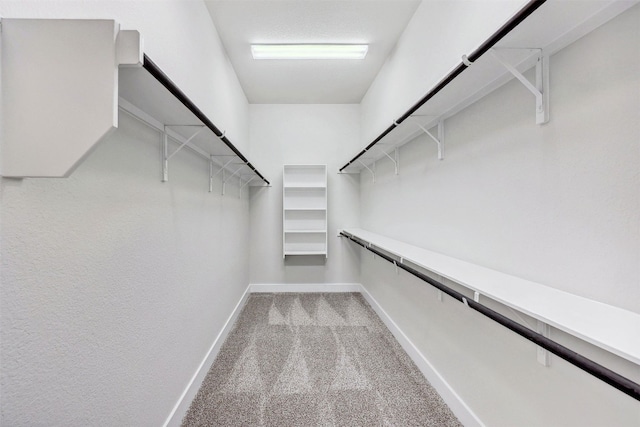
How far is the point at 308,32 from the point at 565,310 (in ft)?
7.87

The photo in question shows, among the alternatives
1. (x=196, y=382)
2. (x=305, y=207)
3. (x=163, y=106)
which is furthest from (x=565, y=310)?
(x=305, y=207)

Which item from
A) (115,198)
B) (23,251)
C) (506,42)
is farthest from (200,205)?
A: (506,42)

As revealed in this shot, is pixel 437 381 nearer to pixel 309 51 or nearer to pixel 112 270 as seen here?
pixel 112 270

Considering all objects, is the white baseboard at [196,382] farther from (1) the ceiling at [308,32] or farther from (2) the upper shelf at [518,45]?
(1) the ceiling at [308,32]

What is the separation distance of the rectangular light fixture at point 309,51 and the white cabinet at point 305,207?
141cm

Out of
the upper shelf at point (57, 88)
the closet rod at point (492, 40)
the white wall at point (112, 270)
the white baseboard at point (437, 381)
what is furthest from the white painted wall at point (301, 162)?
the upper shelf at point (57, 88)

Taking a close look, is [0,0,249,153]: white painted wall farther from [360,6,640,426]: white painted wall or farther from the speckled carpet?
the speckled carpet

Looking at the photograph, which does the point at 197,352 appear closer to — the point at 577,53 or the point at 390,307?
the point at 390,307

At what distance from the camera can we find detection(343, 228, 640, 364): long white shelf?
603mm

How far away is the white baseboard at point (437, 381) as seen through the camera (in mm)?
1387

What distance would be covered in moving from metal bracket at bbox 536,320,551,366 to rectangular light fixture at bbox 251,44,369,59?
7.96ft

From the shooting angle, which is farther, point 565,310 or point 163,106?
point 163,106

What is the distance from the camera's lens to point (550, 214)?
953 mm

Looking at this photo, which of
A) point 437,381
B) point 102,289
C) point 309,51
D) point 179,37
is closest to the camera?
point 102,289
